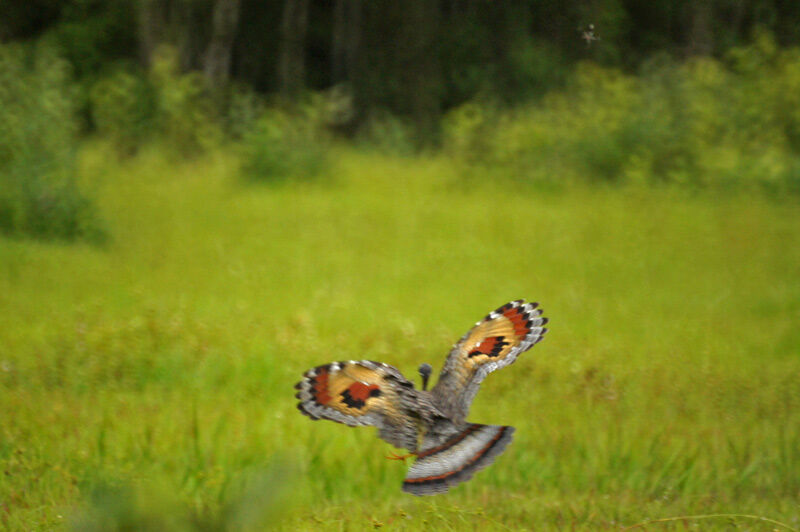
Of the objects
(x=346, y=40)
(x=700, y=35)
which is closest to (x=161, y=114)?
(x=700, y=35)

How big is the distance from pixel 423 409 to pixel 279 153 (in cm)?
956

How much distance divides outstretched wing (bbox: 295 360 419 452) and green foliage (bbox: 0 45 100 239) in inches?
231

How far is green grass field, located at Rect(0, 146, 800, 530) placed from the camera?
3555 mm

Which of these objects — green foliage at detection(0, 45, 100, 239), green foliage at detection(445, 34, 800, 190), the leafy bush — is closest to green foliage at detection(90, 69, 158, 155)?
the leafy bush

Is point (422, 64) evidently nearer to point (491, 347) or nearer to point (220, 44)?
point (220, 44)

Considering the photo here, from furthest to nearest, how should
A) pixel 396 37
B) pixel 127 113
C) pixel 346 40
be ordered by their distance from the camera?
1. pixel 346 40
2. pixel 396 37
3. pixel 127 113

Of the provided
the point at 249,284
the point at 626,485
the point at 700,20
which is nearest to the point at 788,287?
the point at 700,20

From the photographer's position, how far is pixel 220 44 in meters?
16.2

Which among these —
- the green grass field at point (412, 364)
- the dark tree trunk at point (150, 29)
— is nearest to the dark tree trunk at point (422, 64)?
the dark tree trunk at point (150, 29)

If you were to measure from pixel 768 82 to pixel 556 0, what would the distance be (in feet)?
19.9

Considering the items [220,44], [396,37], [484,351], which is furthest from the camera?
[396,37]

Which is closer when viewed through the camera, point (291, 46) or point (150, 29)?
point (150, 29)

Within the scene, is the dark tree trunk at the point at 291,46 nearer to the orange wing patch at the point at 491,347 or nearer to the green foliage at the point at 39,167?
the green foliage at the point at 39,167

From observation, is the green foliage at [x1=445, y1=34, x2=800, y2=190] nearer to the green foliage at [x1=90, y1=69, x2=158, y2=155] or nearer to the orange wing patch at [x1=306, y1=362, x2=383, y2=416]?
the green foliage at [x1=90, y1=69, x2=158, y2=155]
